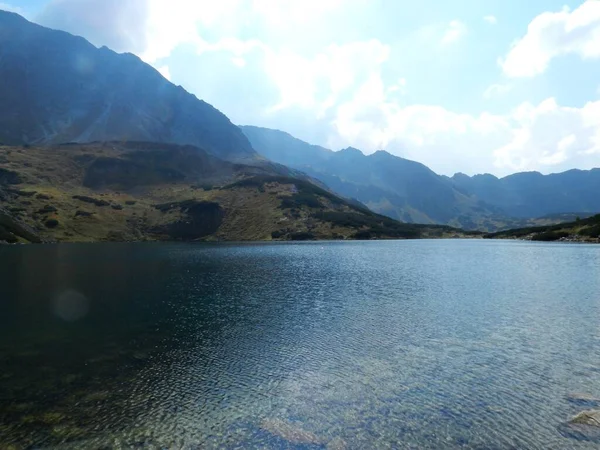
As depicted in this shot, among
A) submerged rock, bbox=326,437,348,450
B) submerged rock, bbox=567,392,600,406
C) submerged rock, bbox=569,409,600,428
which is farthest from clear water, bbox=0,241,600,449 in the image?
submerged rock, bbox=569,409,600,428

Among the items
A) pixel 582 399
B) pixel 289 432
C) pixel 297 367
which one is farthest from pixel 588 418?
pixel 297 367

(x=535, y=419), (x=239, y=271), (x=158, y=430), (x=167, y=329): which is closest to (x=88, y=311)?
(x=167, y=329)

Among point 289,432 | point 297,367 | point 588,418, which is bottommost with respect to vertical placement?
point 289,432

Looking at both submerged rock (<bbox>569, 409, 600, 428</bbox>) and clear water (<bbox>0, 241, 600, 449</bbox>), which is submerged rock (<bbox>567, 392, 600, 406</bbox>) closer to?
clear water (<bbox>0, 241, 600, 449</bbox>)

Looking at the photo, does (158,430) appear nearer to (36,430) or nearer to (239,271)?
(36,430)

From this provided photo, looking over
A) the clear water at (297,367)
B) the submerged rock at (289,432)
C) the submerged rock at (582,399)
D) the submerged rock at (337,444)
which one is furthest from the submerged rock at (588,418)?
the submerged rock at (289,432)

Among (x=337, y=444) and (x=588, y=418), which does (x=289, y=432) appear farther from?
(x=588, y=418)

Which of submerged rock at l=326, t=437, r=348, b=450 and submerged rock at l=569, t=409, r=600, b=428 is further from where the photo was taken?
submerged rock at l=569, t=409, r=600, b=428

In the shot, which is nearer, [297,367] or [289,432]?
[289,432]
